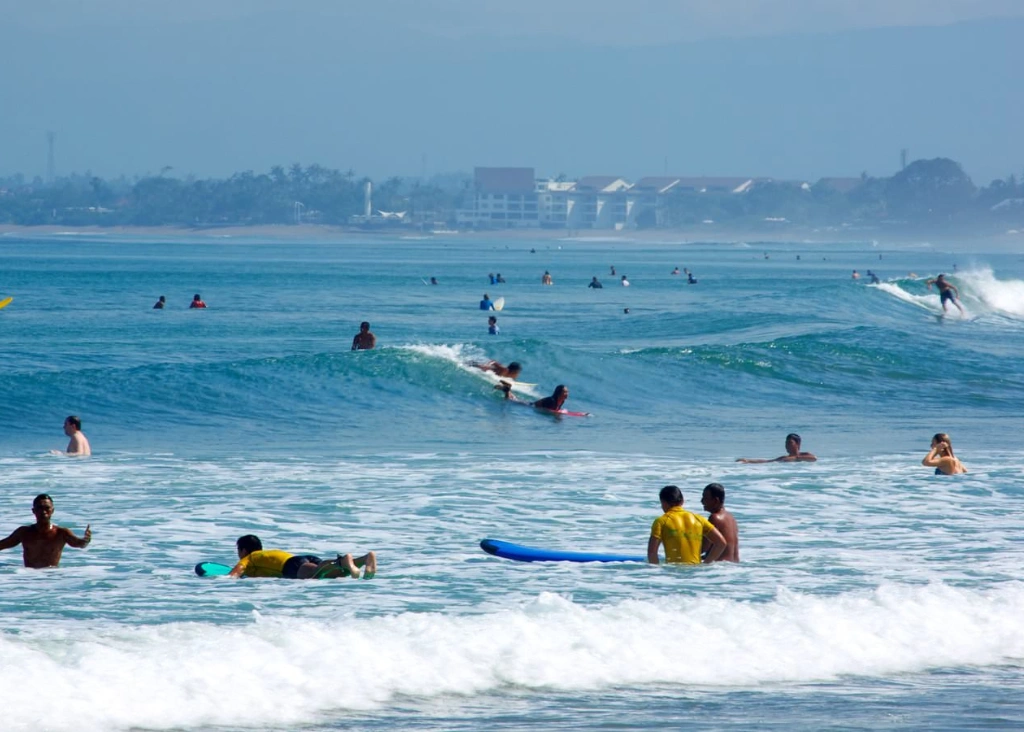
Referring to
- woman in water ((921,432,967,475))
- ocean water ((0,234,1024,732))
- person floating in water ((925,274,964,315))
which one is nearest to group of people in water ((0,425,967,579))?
ocean water ((0,234,1024,732))

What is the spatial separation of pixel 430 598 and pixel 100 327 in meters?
41.9

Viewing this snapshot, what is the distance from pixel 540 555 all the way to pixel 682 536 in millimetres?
1358

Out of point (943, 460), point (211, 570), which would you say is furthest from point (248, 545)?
point (943, 460)

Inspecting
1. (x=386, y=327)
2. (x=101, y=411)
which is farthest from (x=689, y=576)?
(x=386, y=327)

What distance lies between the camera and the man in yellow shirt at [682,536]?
12688 mm

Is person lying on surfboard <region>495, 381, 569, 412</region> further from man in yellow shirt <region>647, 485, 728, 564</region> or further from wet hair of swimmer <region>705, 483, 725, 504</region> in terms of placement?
wet hair of swimmer <region>705, 483, 725, 504</region>

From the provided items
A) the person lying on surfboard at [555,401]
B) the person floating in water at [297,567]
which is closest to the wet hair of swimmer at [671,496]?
the person floating in water at [297,567]

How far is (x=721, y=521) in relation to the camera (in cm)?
1295

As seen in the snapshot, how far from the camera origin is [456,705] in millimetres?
9344

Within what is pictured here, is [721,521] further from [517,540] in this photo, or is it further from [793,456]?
[793,456]

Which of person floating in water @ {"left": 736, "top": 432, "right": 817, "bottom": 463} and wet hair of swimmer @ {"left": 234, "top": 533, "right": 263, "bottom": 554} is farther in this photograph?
person floating in water @ {"left": 736, "top": 432, "right": 817, "bottom": 463}

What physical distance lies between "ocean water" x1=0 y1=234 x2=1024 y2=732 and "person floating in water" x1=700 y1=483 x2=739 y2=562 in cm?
19

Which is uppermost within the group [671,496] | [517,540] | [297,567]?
[671,496]

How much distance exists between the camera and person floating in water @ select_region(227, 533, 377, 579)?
12352 millimetres
